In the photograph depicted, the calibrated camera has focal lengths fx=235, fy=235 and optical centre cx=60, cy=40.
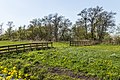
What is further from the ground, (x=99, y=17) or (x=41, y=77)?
(x=99, y=17)

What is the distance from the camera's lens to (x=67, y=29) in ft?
285

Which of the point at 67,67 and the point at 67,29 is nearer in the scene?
the point at 67,67

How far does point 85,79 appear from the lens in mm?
17875

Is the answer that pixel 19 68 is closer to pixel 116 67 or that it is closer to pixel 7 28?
pixel 116 67

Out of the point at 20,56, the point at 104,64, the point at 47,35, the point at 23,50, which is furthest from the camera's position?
the point at 47,35

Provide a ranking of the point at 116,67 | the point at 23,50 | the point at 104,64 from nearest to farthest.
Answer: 1. the point at 116,67
2. the point at 104,64
3. the point at 23,50

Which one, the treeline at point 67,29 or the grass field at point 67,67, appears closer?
the grass field at point 67,67

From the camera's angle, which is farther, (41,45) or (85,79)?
(41,45)

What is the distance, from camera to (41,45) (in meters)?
37.5

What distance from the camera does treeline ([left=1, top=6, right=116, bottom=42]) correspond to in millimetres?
72812

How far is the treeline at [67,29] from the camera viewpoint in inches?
2867

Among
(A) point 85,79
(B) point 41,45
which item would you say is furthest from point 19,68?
(B) point 41,45

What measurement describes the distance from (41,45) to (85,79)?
20.3 meters

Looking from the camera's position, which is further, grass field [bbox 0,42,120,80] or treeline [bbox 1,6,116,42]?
treeline [bbox 1,6,116,42]
